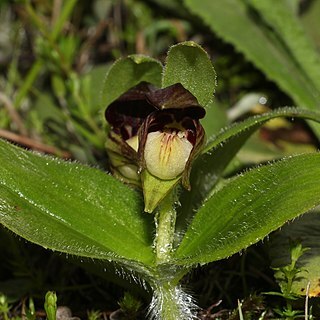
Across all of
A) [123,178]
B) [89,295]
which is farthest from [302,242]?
[89,295]

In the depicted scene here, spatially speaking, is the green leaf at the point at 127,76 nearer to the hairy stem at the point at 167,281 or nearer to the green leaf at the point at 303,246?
the hairy stem at the point at 167,281

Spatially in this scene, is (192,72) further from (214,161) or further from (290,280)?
(290,280)

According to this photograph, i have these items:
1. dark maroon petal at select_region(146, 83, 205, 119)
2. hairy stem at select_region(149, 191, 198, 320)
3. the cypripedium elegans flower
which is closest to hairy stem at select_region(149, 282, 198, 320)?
hairy stem at select_region(149, 191, 198, 320)

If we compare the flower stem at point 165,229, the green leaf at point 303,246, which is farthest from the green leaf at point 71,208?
the green leaf at point 303,246

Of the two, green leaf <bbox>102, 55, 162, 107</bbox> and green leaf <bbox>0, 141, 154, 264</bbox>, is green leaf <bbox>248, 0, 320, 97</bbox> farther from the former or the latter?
green leaf <bbox>0, 141, 154, 264</bbox>

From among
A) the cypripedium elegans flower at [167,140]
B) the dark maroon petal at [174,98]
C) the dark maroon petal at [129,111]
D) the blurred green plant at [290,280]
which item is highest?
the dark maroon petal at [174,98]

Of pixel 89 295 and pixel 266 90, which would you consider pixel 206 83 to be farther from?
pixel 266 90
